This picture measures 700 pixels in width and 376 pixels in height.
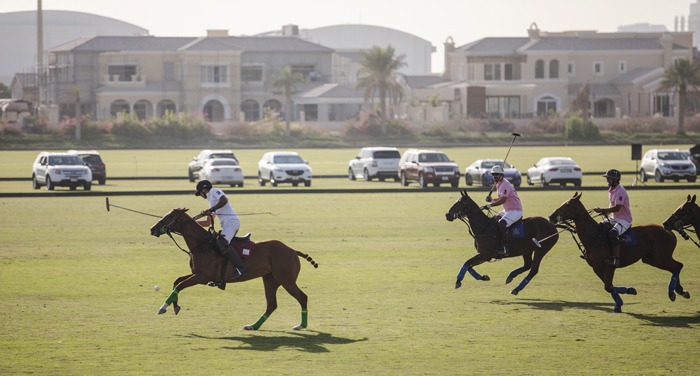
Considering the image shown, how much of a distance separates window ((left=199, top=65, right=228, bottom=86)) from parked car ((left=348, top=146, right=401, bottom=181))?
72.1 meters

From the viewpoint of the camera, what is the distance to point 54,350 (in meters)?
16.2

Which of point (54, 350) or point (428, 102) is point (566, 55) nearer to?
point (428, 102)

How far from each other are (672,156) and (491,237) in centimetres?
3847

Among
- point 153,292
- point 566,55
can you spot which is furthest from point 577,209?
point 566,55

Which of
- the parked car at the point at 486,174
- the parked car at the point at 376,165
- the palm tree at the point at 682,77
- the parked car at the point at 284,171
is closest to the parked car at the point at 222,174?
the parked car at the point at 284,171

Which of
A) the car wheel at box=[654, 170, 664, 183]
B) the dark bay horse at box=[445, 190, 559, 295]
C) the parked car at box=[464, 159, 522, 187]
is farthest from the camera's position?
the car wheel at box=[654, 170, 664, 183]

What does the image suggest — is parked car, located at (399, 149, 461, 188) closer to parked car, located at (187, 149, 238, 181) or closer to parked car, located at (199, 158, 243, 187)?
parked car, located at (199, 158, 243, 187)

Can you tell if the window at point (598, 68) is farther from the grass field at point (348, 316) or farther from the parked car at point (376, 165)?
the grass field at point (348, 316)

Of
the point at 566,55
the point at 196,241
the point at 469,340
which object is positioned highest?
the point at 566,55

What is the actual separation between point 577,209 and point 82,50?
120 m

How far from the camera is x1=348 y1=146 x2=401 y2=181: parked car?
200ft

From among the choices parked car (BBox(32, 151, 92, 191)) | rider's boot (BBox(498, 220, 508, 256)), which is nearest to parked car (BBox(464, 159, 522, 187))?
parked car (BBox(32, 151, 92, 191))

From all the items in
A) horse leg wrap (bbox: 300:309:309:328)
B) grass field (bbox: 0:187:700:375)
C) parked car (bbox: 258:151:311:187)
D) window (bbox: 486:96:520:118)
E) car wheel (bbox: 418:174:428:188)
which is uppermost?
window (bbox: 486:96:520:118)

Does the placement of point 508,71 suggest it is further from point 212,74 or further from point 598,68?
point 212,74
